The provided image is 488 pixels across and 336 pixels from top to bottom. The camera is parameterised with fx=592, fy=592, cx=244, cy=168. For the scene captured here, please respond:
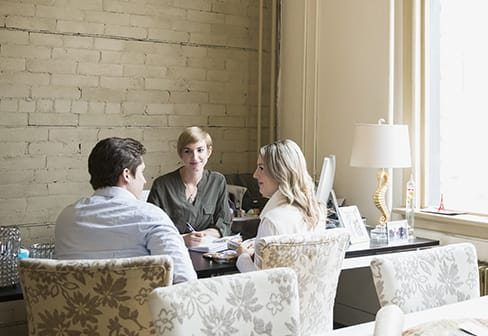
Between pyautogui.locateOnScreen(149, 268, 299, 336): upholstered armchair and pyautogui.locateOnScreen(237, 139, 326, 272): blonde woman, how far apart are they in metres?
0.85

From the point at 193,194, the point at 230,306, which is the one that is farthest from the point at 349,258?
the point at 230,306

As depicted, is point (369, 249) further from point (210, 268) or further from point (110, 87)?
point (110, 87)

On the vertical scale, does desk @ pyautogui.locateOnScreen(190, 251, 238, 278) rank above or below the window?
below

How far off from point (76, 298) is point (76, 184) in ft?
8.26

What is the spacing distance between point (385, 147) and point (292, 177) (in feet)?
3.20

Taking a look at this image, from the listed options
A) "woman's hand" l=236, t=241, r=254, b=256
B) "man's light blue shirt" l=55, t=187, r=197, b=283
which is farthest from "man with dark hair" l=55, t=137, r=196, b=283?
"woman's hand" l=236, t=241, r=254, b=256

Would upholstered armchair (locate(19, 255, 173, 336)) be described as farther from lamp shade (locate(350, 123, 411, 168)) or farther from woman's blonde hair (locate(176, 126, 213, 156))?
lamp shade (locate(350, 123, 411, 168))

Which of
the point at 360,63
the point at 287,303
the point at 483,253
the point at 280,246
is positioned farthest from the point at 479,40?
the point at 287,303

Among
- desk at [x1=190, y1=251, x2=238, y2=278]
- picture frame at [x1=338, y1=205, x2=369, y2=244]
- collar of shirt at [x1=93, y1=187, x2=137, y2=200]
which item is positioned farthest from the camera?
picture frame at [x1=338, y1=205, x2=369, y2=244]

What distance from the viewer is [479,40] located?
360cm

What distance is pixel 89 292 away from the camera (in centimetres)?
185

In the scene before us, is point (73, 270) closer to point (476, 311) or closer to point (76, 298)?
point (76, 298)

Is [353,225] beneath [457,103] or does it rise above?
beneath

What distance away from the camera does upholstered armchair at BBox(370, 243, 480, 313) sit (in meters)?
1.97
